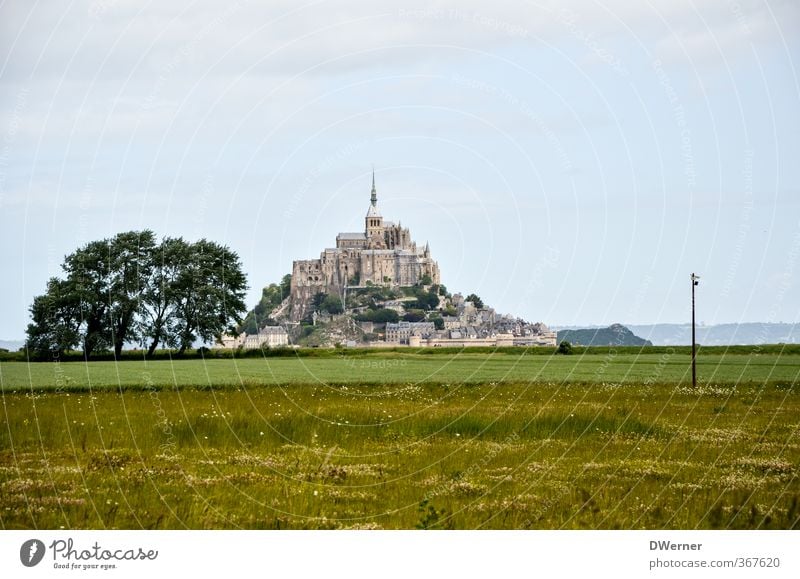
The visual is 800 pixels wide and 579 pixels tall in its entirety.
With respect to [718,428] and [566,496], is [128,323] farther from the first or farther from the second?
[566,496]

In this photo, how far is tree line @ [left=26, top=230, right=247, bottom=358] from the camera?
65312mm

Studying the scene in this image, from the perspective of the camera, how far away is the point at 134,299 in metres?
67.4

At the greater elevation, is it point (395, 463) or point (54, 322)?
point (54, 322)

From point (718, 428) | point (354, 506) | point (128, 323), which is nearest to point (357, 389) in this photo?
point (718, 428)

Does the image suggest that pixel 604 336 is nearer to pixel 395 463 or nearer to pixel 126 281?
pixel 126 281

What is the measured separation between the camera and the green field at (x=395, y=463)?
11195mm

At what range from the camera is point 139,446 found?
15922 millimetres

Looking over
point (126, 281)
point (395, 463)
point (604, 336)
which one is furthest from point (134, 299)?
point (604, 336)

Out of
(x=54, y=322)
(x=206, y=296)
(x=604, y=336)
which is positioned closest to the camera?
(x=54, y=322)

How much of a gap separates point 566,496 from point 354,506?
2.69m
